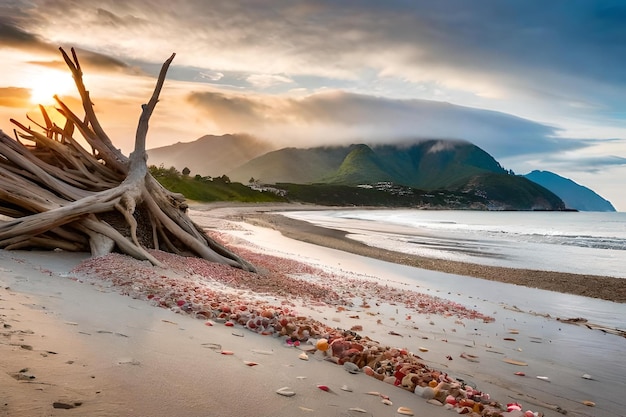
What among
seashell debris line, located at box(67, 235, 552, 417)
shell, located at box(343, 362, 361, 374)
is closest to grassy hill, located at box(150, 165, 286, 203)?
seashell debris line, located at box(67, 235, 552, 417)

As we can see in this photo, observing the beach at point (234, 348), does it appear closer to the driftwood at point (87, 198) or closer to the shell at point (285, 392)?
the shell at point (285, 392)

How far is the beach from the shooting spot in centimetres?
375

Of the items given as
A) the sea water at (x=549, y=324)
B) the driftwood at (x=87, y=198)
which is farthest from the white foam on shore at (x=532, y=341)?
the driftwood at (x=87, y=198)

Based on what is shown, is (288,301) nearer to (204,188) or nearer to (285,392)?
(285,392)

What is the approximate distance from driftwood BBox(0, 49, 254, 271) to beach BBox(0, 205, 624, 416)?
95 cm

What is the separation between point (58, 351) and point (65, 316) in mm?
1456

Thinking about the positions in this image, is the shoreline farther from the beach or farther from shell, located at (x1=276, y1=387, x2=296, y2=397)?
shell, located at (x1=276, y1=387, x2=296, y2=397)

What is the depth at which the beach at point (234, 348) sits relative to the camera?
375cm

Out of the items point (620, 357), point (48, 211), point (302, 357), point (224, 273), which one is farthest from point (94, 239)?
point (620, 357)

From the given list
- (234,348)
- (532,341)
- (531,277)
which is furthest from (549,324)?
(531,277)

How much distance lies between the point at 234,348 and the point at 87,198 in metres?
9.04

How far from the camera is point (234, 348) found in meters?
5.60

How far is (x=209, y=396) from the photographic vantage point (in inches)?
153

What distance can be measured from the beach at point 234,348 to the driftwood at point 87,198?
3.11 feet
